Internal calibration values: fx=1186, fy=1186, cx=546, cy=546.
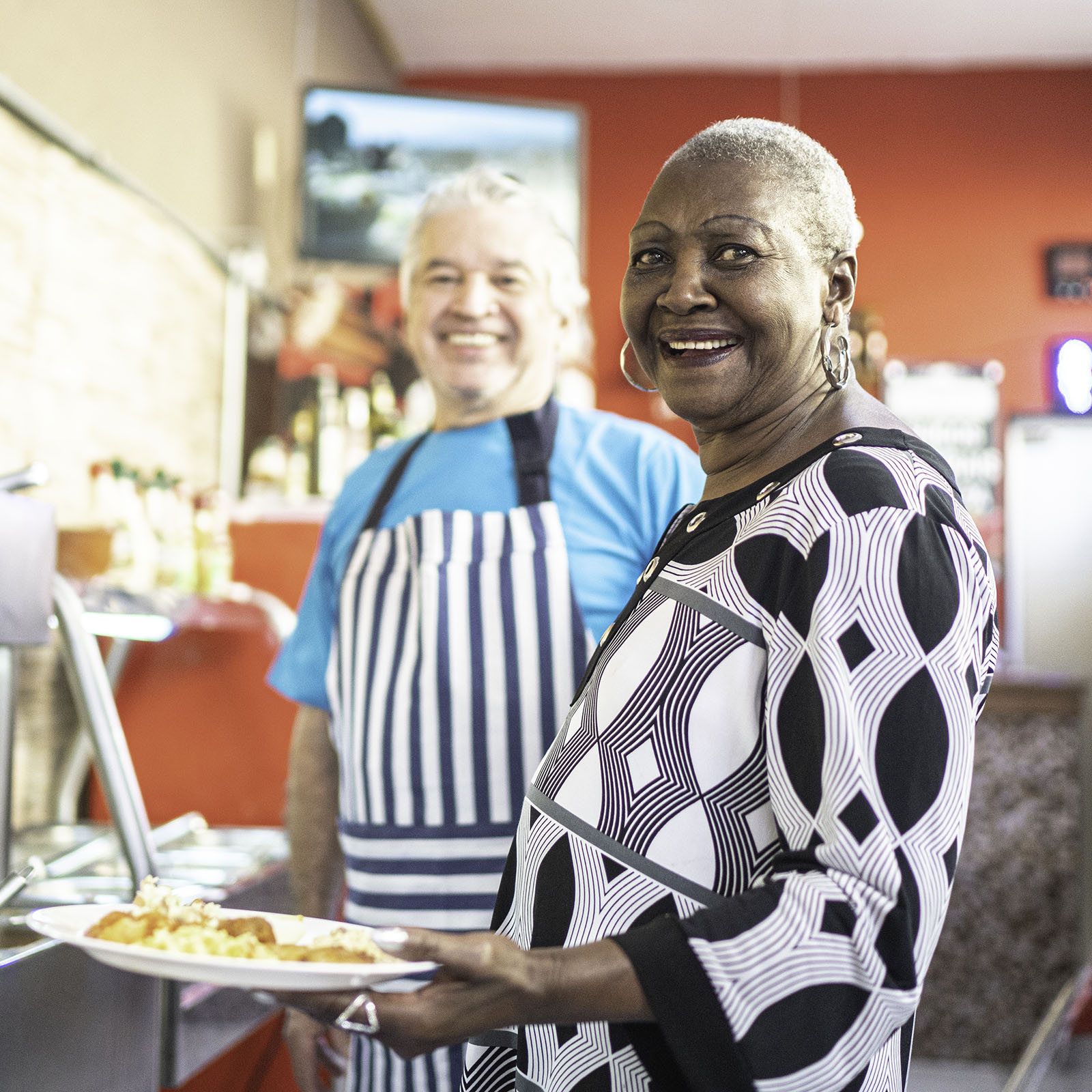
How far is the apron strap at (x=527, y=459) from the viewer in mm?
1517

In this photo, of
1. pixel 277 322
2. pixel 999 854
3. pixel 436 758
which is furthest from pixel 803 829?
pixel 277 322

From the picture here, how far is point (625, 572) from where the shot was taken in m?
1.48

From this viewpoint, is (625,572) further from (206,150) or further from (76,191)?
(206,150)

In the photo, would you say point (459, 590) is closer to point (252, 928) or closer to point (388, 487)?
point (388, 487)

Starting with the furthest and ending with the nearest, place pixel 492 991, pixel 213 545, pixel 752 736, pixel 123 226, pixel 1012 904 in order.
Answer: pixel 1012 904, pixel 123 226, pixel 213 545, pixel 752 736, pixel 492 991

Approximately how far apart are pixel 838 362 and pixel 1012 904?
272 cm

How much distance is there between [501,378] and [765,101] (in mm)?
4976

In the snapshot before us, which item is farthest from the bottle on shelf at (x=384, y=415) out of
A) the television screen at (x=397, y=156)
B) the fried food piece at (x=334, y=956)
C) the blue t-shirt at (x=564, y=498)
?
the fried food piece at (x=334, y=956)

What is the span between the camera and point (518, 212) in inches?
61.9

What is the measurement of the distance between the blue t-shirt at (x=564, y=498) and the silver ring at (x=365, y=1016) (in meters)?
0.80

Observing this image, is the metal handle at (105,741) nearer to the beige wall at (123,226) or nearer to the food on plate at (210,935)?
the food on plate at (210,935)

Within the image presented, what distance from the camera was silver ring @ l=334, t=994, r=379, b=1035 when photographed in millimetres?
690

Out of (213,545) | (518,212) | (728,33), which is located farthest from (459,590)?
(728,33)

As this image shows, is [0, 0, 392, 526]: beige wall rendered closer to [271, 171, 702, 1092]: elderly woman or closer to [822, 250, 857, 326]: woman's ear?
[271, 171, 702, 1092]: elderly woman
